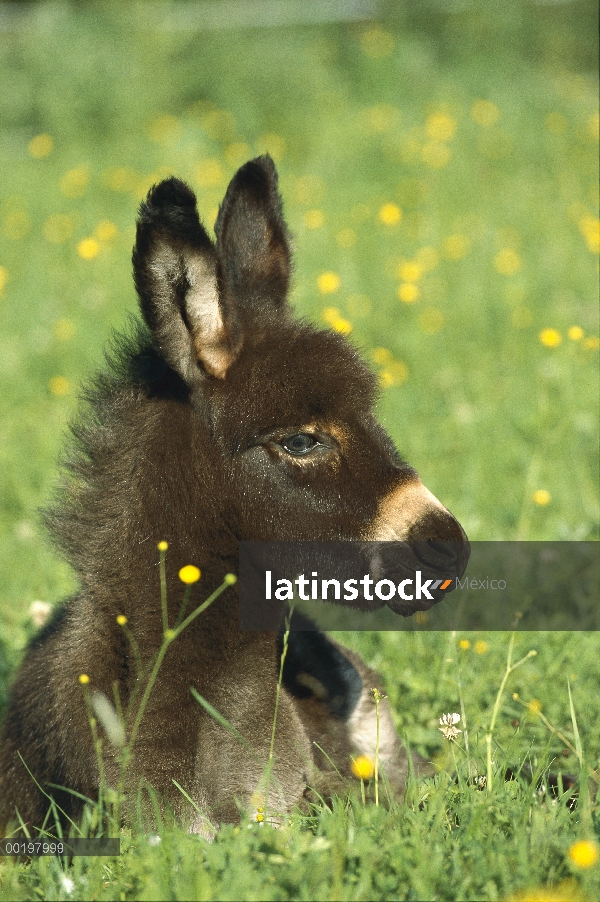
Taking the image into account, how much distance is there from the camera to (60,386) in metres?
6.88

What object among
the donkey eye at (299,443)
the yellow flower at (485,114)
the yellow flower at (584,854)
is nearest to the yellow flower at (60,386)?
the donkey eye at (299,443)

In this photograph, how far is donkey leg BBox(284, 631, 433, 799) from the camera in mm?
3822

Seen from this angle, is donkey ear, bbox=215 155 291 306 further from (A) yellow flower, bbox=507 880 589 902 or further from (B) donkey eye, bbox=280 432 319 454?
(A) yellow flower, bbox=507 880 589 902

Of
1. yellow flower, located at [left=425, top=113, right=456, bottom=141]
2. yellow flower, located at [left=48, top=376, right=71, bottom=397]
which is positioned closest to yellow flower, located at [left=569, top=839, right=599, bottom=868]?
yellow flower, located at [left=48, top=376, right=71, bottom=397]

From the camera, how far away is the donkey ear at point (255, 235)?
3.71 meters

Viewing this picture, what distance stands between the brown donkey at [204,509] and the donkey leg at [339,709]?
0.31 metres

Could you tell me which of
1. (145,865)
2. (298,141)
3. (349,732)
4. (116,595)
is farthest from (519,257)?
(145,865)

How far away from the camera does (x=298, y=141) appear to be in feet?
39.0

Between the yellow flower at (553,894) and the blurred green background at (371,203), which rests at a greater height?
the blurred green background at (371,203)

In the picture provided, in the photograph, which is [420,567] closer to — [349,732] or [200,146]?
[349,732]

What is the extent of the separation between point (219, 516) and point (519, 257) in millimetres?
6550

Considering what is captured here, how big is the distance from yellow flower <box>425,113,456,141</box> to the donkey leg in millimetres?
8190

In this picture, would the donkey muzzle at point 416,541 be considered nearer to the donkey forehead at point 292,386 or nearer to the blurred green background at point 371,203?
the donkey forehead at point 292,386

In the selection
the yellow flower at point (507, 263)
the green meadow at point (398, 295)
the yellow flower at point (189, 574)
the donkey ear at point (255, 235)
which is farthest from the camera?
the yellow flower at point (507, 263)
